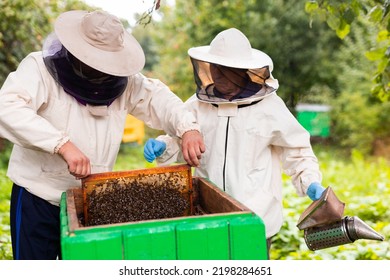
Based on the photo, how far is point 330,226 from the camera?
2207mm

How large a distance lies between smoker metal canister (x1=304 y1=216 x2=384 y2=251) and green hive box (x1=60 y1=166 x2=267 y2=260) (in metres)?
0.67

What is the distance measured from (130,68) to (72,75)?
0.80 ft

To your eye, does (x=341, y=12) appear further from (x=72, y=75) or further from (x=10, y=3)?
(x=10, y=3)

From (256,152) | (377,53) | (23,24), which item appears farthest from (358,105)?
(256,152)

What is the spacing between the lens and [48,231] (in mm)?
2279

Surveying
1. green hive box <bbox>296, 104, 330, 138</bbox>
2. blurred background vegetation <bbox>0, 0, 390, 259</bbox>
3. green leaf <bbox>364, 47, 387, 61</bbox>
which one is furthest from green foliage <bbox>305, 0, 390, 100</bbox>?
green hive box <bbox>296, 104, 330, 138</bbox>

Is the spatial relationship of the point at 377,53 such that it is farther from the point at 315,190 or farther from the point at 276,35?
the point at 276,35

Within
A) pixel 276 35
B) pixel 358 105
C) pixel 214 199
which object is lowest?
pixel 358 105

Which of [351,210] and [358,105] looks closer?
[351,210]

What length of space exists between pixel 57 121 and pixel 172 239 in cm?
91

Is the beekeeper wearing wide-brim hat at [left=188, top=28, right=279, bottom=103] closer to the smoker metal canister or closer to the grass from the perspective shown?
the smoker metal canister

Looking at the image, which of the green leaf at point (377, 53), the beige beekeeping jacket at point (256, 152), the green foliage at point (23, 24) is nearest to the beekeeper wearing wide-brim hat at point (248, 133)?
the beige beekeeping jacket at point (256, 152)

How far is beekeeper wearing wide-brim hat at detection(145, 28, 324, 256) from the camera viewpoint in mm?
2285

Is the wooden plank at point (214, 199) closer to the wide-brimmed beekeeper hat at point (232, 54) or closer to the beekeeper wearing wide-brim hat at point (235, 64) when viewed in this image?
the beekeeper wearing wide-brim hat at point (235, 64)
